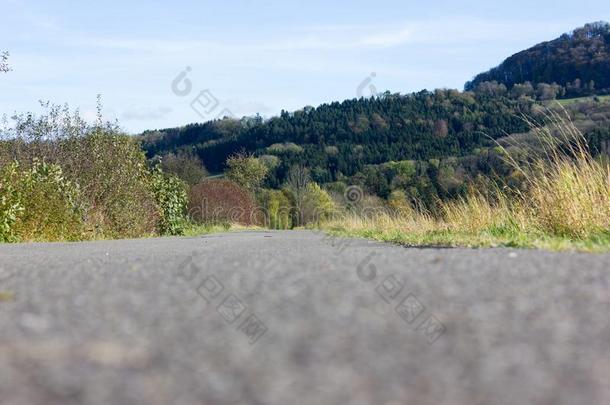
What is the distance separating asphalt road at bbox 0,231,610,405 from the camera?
1.65m

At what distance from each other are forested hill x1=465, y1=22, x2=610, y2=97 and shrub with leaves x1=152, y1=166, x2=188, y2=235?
76432 millimetres

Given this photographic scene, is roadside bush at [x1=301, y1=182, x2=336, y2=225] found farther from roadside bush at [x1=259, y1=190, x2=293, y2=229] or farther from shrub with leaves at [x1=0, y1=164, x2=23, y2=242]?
shrub with leaves at [x1=0, y1=164, x2=23, y2=242]

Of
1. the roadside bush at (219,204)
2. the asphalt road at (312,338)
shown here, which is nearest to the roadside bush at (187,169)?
the roadside bush at (219,204)

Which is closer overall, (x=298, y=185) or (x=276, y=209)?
(x=276, y=209)

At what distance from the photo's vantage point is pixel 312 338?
85.7 inches

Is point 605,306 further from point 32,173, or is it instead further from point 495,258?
point 32,173

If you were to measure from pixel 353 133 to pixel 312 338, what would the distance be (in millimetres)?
85697

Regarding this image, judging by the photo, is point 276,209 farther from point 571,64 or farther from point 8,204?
point 571,64

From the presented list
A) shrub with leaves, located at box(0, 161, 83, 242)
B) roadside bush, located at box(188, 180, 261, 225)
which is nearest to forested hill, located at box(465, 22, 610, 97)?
roadside bush, located at box(188, 180, 261, 225)

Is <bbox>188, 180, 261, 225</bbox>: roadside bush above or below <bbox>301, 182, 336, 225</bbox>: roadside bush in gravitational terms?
above

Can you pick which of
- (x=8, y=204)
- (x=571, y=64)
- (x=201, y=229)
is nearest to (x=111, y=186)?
(x=8, y=204)

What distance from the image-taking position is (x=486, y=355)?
1.96 meters

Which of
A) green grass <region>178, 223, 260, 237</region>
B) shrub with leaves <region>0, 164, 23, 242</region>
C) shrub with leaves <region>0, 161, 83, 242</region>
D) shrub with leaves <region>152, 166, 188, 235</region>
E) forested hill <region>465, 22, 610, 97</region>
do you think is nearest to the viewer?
shrub with leaves <region>0, 164, 23, 242</region>

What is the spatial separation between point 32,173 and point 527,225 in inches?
363
